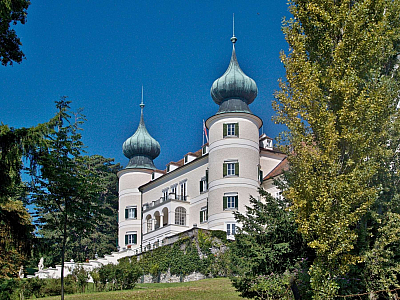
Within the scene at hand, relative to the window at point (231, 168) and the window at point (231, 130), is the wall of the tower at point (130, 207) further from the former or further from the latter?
the window at point (231, 130)

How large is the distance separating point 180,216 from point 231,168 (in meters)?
7.46

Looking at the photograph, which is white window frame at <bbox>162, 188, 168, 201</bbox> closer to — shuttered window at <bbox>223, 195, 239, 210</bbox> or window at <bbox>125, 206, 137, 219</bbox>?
window at <bbox>125, 206, 137, 219</bbox>

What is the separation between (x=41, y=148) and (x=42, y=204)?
5.45 metres

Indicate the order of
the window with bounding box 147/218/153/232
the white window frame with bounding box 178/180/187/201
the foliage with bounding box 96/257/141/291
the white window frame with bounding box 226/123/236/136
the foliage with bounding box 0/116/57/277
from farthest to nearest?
the window with bounding box 147/218/153/232 < the white window frame with bounding box 178/180/187/201 < the white window frame with bounding box 226/123/236/136 < the foliage with bounding box 96/257/141/291 < the foliage with bounding box 0/116/57/277

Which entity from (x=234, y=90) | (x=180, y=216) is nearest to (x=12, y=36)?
(x=234, y=90)

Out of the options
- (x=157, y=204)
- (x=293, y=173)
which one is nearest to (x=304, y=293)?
(x=293, y=173)

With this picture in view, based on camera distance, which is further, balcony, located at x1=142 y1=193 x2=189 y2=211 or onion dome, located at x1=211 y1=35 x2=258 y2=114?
balcony, located at x1=142 y1=193 x2=189 y2=211

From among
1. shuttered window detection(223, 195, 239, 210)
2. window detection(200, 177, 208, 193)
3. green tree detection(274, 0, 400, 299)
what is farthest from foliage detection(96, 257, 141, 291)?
window detection(200, 177, 208, 193)

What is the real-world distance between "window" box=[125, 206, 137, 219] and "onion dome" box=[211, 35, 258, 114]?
15.2 metres

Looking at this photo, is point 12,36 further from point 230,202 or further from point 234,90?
point 234,90

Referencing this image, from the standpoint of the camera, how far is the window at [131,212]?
52.6 m

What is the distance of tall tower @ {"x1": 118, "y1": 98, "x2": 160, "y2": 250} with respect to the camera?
171 feet

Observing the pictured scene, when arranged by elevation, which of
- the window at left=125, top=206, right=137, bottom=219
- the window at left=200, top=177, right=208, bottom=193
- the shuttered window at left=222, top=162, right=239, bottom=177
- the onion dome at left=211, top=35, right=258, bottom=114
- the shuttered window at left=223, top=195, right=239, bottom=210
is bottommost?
the shuttered window at left=223, top=195, right=239, bottom=210

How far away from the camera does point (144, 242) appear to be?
49.2 metres
